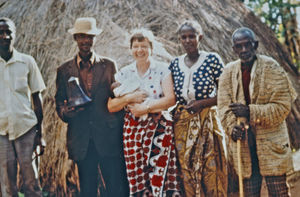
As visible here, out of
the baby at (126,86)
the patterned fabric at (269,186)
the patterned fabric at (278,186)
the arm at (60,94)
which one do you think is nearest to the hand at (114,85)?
the baby at (126,86)

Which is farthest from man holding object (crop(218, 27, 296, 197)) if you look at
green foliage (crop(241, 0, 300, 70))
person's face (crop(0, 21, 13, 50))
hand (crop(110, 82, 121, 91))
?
green foliage (crop(241, 0, 300, 70))

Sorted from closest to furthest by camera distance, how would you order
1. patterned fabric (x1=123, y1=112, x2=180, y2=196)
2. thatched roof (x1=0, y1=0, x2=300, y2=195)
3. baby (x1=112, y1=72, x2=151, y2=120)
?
patterned fabric (x1=123, y1=112, x2=180, y2=196)
baby (x1=112, y1=72, x2=151, y2=120)
thatched roof (x1=0, y1=0, x2=300, y2=195)

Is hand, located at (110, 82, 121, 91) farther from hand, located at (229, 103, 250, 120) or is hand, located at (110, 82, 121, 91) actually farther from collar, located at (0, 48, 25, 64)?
hand, located at (229, 103, 250, 120)

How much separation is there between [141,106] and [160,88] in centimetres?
25

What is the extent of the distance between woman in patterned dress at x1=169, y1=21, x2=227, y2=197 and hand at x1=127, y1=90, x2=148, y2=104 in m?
0.32

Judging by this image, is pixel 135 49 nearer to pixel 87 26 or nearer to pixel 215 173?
pixel 87 26

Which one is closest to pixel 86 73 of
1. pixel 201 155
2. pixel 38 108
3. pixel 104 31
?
pixel 38 108

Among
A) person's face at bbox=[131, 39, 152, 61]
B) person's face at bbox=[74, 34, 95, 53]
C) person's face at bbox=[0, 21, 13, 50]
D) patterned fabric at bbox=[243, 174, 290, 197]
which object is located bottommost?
patterned fabric at bbox=[243, 174, 290, 197]

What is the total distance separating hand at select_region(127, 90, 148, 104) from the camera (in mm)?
4230

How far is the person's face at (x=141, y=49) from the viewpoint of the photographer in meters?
4.16

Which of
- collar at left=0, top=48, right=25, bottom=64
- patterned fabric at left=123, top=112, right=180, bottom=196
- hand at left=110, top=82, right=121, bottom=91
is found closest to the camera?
patterned fabric at left=123, top=112, right=180, bottom=196

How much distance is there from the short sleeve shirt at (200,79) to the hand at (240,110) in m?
0.33

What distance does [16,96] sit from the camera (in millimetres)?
4457

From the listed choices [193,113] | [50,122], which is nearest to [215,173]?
[193,113]
